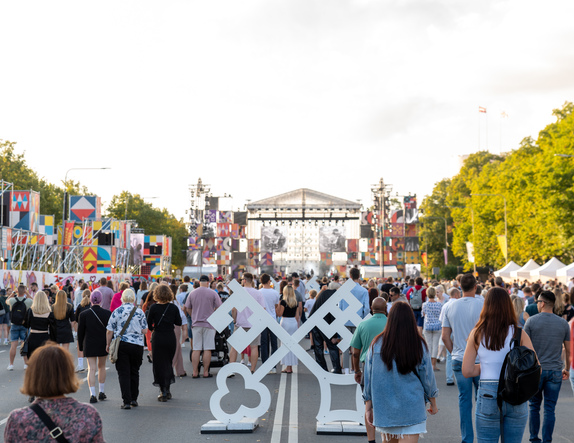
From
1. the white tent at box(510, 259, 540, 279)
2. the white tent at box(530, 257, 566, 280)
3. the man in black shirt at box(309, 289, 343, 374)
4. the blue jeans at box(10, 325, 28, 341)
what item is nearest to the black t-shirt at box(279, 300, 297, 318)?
the man in black shirt at box(309, 289, 343, 374)

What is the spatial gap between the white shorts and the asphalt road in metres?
0.61

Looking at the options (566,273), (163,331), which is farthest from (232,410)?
(566,273)

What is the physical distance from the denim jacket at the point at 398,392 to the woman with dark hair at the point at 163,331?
6.53 meters

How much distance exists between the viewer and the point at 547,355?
8.41 m

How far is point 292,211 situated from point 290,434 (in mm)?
89414

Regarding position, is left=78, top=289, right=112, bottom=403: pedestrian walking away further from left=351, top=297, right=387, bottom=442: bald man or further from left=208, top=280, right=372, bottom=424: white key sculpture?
left=351, top=297, right=387, bottom=442: bald man

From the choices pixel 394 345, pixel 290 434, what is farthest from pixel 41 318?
pixel 394 345

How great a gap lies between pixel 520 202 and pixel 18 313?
44.4m

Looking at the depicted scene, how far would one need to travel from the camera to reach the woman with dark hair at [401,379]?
5.59 metres

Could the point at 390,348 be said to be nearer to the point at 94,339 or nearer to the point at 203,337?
the point at 94,339

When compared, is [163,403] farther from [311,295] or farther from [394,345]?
[311,295]

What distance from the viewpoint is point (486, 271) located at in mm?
68875

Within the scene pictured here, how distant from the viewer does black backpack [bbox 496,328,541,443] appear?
227 inches

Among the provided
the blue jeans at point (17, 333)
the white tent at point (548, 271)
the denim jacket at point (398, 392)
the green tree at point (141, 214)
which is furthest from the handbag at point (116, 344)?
the green tree at point (141, 214)
